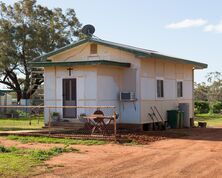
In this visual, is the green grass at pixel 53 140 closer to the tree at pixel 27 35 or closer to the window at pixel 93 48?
the window at pixel 93 48

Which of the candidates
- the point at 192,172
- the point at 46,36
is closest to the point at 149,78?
the point at 192,172

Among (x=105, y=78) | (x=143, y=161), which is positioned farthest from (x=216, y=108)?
(x=143, y=161)

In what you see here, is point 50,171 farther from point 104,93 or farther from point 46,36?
point 46,36

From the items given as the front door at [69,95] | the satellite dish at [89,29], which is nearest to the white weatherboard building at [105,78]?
the front door at [69,95]

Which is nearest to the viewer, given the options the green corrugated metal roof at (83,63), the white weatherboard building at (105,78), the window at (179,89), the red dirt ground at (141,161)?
the red dirt ground at (141,161)

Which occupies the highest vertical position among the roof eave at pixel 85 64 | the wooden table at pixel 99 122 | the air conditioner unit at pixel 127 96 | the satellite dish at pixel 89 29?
the satellite dish at pixel 89 29

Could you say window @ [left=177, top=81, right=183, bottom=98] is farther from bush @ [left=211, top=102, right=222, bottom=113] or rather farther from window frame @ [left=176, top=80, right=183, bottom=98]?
bush @ [left=211, top=102, right=222, bottom=113]

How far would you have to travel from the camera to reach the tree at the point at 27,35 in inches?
1806

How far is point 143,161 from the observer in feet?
38.2

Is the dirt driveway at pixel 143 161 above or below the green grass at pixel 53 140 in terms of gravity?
below

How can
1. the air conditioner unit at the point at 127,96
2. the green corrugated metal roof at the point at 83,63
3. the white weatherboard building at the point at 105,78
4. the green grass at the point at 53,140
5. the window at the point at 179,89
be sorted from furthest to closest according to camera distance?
the window at the point at 179,89 → the air conditioner unit at the point at 127,96 → the white weatherboard building at the point at 105,78 → the green corrugated metal roof at the point at 83,63 → the green grass at the point at 53,140

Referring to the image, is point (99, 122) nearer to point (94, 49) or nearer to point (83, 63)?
point (83, 63)

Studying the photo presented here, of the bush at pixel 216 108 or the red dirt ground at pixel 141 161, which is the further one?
the bush at pixel 216 108

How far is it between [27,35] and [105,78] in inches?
1051
